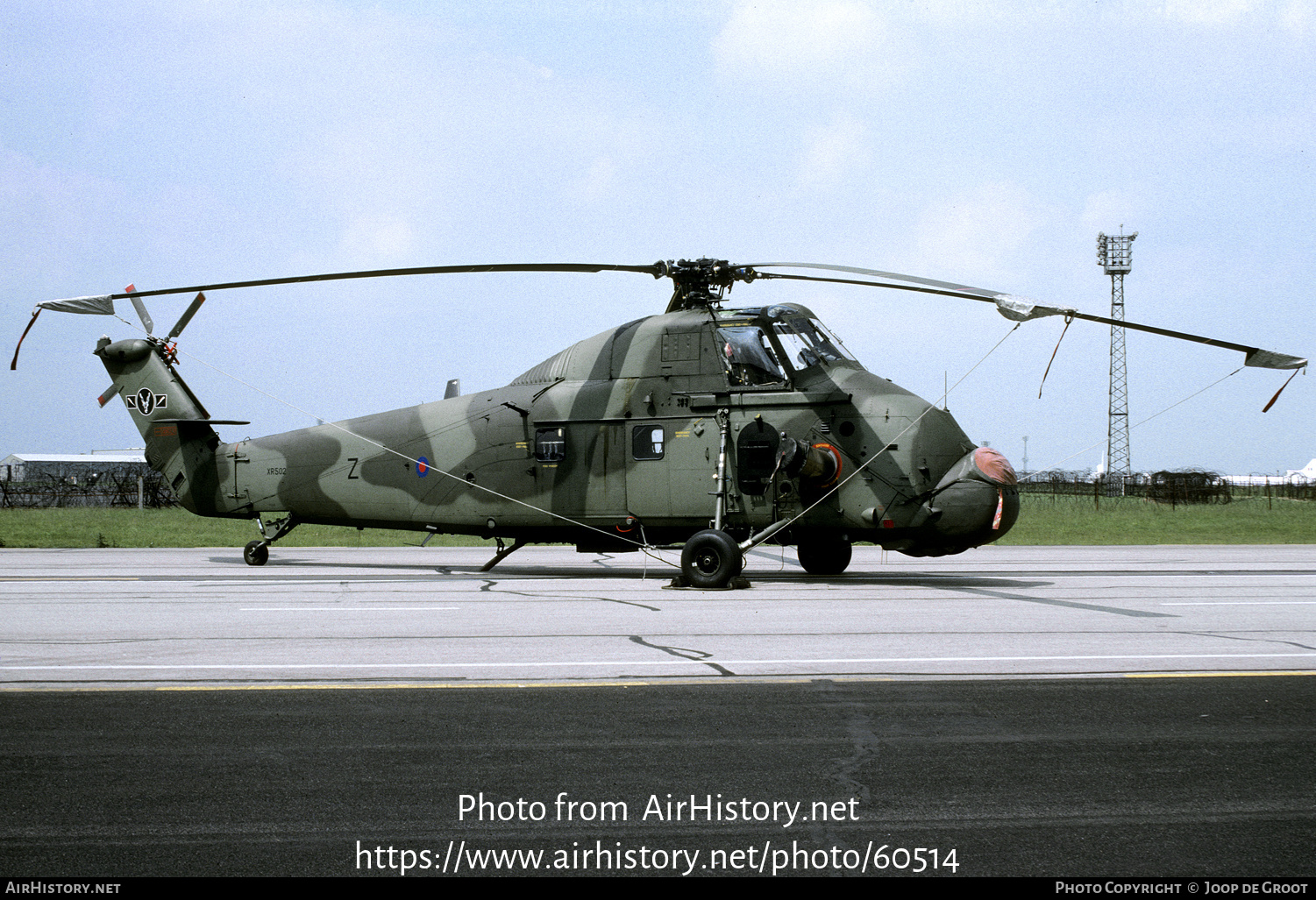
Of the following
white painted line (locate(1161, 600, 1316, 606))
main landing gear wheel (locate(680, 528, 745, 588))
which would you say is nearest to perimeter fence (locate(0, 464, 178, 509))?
main landing gear wheel (locate(680, 528, 745, 588))

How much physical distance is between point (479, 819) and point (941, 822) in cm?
193

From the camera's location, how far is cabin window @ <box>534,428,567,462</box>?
55.5ft

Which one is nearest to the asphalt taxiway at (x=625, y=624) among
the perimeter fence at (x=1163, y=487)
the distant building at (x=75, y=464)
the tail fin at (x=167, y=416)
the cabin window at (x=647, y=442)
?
the tail fin at (x=167, y=416)

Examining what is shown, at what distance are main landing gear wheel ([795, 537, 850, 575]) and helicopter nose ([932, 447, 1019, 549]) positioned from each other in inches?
96.4

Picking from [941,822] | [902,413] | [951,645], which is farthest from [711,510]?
[941,822]

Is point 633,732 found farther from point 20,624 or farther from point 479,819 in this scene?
point 20,624

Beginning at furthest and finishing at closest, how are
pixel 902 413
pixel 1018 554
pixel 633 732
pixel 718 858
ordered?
1. pixel 1018 554
2. pixel 902 413
3. pixel 633 732
4. pixel 718 858

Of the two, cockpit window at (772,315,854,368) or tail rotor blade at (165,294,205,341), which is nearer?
cockpit window at (772,315,854,368)

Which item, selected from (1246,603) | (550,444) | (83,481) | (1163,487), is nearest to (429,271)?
(550,444)

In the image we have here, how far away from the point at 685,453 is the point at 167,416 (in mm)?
10566

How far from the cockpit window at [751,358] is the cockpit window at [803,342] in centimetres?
24

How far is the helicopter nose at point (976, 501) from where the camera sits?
14.8 meters

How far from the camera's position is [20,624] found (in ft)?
34.4

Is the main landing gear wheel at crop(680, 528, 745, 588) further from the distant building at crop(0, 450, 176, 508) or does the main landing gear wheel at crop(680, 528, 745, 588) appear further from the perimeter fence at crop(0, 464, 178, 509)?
the perimeter fence at crop(0, 464, 178, 509)
